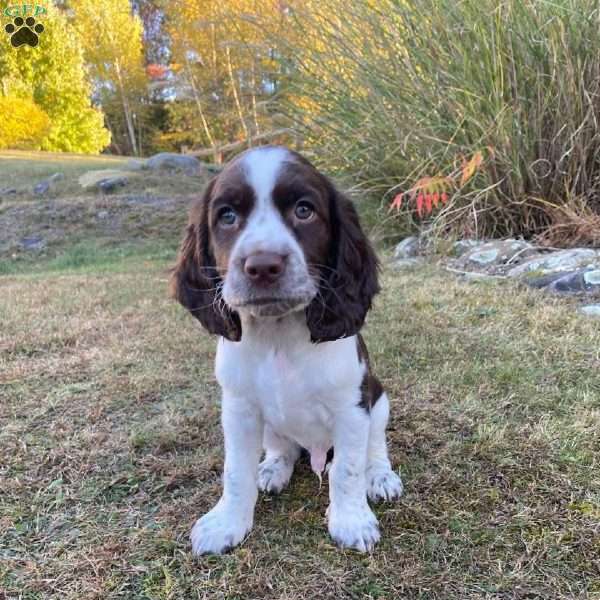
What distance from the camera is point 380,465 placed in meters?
2.15

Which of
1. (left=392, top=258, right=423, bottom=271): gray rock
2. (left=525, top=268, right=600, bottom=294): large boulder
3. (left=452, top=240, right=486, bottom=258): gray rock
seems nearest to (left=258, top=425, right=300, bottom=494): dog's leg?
(left=525, top=268, right=600, bottom=294): large boulder

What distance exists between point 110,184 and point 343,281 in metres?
11.5

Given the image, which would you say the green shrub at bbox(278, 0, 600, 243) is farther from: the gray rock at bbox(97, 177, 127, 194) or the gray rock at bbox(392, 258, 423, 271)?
the gray rock at bbox(97, 177, 127, 194)

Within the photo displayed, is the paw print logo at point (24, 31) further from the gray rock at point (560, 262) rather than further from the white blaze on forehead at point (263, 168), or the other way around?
the white blaze on forehead at point (263, 168)

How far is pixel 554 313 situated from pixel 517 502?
209 centimetres

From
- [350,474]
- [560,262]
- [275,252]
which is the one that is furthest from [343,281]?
[560,262]

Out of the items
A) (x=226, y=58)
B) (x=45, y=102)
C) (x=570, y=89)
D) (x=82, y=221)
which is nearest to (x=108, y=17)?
(x=45, y=102)

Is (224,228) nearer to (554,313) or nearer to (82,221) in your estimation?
(554,313)

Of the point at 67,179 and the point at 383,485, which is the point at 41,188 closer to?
the point at 67,179

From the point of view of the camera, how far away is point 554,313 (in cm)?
375

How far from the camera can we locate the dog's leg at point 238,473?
6.15ft

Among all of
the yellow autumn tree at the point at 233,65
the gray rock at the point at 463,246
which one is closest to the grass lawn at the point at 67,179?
the yellow autumn tree at the point at 233,65

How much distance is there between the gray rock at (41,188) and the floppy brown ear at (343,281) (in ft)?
40.5

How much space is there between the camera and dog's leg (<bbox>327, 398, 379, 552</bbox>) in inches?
73.5
